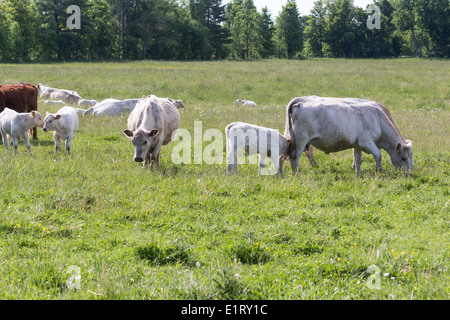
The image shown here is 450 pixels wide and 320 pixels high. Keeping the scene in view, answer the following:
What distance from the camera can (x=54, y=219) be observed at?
6.70 meters

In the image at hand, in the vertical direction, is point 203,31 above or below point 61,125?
above

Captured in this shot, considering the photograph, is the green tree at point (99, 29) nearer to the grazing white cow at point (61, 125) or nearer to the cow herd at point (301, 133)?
the grazing white cow at point (61, 125)

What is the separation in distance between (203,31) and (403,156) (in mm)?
76029

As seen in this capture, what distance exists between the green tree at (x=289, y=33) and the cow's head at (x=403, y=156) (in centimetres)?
8586

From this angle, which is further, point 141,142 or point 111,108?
point 111,108

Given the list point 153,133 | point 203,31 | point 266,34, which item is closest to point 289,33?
point 266,34

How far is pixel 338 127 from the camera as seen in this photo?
1015cm

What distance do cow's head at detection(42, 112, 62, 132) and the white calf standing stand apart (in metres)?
4.91

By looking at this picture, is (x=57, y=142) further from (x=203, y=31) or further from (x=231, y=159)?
(x=203, y=31)

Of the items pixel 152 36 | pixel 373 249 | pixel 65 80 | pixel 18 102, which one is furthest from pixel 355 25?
pixel 373 249

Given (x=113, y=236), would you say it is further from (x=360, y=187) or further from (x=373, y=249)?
(x=360, y=187)

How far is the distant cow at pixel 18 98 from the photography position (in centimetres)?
1425

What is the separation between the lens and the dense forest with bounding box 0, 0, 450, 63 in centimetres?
6825

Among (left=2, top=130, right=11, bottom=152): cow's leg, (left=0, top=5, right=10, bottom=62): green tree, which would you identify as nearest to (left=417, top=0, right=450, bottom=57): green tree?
(left=0, top=5, right=10, bottom=62): green tree
